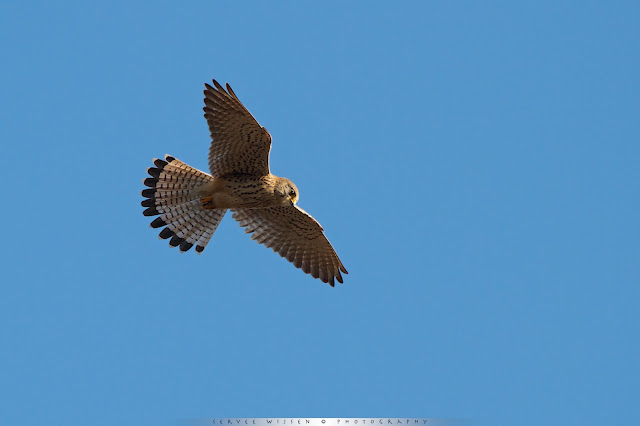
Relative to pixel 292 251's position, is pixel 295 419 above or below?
below

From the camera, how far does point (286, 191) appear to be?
1099 cm

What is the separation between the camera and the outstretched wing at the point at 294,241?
12.1 meters

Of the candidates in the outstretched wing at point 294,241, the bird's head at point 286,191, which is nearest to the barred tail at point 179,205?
the outstretched wing at point 294,241

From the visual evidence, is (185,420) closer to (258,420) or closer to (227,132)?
(258,420)

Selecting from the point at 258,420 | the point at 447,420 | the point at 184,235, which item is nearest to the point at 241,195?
the point at 184,235

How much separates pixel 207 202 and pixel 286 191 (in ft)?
4.14

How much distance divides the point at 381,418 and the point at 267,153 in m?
3.80

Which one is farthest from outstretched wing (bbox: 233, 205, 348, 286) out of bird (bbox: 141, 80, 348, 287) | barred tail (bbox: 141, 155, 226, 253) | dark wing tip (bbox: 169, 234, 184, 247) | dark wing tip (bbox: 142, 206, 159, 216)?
dark wing tip (bbox: 142, 206, 159, 216)

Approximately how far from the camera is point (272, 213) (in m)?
12.1

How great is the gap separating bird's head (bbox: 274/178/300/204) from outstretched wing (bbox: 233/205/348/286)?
965mm

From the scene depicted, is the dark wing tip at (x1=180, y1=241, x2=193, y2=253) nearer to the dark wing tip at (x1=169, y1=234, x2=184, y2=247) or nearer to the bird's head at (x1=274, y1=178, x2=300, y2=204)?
the dark wing tip at (x1=169, y1=234, x2=184, y2=247)

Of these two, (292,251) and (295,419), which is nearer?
(295,419)

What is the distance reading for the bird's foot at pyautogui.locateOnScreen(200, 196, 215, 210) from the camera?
37.6ft

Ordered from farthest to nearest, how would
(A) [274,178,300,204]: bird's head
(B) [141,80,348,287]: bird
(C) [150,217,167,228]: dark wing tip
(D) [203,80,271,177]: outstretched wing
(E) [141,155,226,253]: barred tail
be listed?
(C) [150,217,167,228]: dark wing tip, (E) [141,155,226,253]: barred tail, (A) [274,178,300,204]: bird's head, (B) [141,80,348,287]: bird, (D) [203,80,271,177]: outstretched wing
